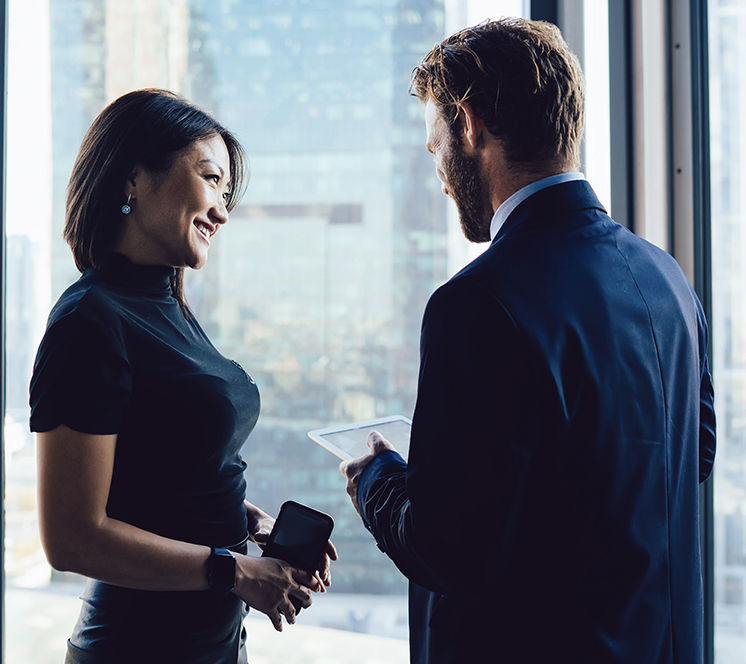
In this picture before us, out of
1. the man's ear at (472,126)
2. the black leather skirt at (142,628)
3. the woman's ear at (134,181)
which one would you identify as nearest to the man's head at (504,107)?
the man's ear at (472,126)

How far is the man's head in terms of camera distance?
2.66 feet

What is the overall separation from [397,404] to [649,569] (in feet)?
3.19

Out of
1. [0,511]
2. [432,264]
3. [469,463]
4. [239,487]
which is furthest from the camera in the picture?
[432,264]

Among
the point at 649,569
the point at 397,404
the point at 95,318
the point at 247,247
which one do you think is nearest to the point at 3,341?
the point at 247,247

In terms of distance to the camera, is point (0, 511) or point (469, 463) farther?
point (0, 511)

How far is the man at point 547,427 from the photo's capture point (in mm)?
678

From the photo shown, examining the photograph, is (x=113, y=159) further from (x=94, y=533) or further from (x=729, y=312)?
(x=729, y=312)

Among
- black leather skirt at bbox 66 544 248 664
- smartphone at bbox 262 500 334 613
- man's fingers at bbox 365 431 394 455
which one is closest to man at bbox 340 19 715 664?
man's fingers at bbox 365 431 394 455

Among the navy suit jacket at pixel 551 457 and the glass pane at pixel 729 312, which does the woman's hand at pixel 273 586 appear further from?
the glass pane at pixel 729 312

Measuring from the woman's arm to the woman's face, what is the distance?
33 cm

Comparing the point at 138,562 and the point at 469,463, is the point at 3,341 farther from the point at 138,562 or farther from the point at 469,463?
the point at 469,463

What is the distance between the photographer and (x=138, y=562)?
34.1 inches

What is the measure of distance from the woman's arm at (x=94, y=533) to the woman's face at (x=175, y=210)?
0.33 m

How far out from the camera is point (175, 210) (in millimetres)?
1022
